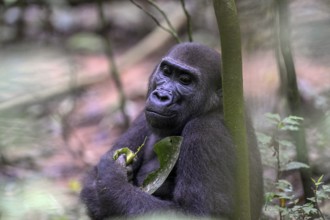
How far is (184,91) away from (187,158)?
58 centimetres

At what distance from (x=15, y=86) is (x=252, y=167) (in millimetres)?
2026

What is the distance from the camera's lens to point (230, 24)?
9.99 ft


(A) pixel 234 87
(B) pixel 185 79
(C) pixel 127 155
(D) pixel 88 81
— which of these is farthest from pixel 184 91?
(D) pixel 88 81

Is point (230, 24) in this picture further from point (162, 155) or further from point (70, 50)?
point (70, 50)

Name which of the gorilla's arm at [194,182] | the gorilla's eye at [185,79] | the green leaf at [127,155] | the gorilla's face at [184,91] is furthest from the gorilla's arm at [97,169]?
the gorilla's eye at [185,79]

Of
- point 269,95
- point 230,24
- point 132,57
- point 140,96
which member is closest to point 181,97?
point 230,24

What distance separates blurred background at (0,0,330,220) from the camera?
10.2ft

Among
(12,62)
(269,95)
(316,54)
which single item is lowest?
(269,95)

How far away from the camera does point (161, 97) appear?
427cm

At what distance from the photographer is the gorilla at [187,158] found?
3947 mm

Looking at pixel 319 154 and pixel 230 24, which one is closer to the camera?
pixel 230 24

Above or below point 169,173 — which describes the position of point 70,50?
above

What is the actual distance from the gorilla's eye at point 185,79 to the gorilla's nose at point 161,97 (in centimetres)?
19

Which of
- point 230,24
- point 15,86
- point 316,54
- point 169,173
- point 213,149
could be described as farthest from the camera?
point 316,54
